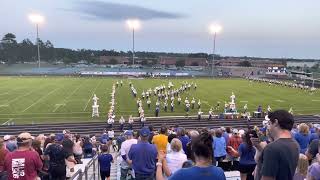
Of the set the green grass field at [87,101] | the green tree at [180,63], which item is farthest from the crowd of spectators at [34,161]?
the green tree at [180,63]

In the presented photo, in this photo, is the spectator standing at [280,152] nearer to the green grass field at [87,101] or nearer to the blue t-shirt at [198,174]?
the blue t-shirt at [198,174]

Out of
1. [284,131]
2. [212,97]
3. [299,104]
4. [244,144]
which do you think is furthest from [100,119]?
[284,131]

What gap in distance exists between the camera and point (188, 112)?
37344mm

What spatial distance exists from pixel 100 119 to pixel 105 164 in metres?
24.1

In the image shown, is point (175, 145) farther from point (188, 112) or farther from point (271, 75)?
point (271, 75)

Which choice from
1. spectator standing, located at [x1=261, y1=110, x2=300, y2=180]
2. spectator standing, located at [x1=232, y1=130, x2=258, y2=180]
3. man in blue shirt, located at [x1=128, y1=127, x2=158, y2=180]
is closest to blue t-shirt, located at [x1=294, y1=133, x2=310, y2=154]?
spectator standing, located at [x1=232, y1=130, x2=258, y2=180]

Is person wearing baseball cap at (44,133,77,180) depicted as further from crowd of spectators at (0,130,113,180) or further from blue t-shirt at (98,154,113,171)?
blue t-shirt at (98,154,113,171)

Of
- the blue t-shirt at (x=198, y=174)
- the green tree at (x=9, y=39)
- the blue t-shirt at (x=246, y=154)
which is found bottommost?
the blue t-shirt at (x=246, y=154)

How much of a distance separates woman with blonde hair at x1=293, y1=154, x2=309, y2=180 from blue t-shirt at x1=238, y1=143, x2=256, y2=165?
174 cm

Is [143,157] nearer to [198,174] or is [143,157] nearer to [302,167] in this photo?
[302,167]

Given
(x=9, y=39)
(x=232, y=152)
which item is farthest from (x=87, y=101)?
(x=9, y=39)

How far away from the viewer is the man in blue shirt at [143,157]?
6.70 meters

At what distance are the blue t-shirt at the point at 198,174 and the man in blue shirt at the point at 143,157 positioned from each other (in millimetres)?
2958

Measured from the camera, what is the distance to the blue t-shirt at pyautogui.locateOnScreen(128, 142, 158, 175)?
6.70 m
